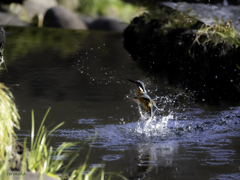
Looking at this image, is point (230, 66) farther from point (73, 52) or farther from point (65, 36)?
point (65, 36)

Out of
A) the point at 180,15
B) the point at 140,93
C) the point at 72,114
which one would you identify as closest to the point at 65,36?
the point at 180,15

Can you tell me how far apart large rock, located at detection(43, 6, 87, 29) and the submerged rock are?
302 inches

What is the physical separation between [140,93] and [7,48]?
426 inches

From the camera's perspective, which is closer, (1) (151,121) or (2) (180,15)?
(1) (151,121)

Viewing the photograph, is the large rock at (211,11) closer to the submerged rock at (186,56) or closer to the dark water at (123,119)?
the submerged rock at (186,56)

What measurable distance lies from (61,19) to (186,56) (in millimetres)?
12909

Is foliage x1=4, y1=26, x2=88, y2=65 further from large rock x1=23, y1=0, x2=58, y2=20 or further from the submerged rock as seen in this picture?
large rock x1=23, y1=0, x2=58, y2=20

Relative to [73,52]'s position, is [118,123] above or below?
above

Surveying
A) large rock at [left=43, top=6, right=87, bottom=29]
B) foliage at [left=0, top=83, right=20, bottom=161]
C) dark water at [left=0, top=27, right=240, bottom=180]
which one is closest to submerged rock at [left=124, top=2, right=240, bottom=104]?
dark water at [left=0, top=27, right=240, bottom=180]

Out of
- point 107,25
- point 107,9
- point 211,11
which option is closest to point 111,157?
point 211,11

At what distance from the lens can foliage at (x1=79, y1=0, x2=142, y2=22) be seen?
26.9 metres

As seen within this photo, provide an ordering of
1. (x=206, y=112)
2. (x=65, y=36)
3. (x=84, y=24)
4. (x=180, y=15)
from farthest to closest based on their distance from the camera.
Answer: (x=84, y=24) < (x=65, y=36) < (x=180, y=15) < (x=206, y=112)

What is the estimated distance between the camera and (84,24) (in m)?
24.6

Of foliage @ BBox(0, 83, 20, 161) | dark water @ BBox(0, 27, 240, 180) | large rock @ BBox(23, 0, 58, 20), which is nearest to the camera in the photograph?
foliage @ BBox(0, 83, 20, 161)
